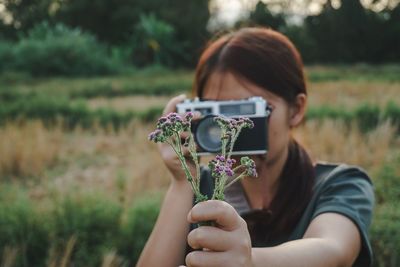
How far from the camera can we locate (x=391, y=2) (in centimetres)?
3394

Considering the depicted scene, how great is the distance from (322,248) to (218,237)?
55cm

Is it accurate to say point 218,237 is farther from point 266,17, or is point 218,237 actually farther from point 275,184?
point 266,17

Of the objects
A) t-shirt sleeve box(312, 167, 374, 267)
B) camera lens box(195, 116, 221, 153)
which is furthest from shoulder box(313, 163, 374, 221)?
camera lens box(195, 116, 221, 153)

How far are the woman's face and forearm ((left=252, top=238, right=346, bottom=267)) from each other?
462 millimetres

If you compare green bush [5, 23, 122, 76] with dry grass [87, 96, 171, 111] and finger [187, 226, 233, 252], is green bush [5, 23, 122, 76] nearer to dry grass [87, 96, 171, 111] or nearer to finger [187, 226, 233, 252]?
Result: dry grass [87, 96, 171, 111]

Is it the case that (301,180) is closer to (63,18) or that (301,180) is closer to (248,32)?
(248,32)

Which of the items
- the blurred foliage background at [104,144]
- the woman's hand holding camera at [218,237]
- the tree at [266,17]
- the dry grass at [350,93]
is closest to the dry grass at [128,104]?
the blurred foliage background at [104,144]

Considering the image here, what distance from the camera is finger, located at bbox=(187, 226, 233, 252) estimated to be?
642mm

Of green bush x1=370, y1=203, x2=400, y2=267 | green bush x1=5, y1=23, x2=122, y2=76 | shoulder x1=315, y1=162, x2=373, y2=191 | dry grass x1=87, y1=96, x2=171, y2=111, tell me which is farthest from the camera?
green bush x1=5, y1=23, x2=122, y2=76

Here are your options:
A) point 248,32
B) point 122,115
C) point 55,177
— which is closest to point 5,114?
point 122,115

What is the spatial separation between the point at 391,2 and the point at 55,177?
32317 millimetres

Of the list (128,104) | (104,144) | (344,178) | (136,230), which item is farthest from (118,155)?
(344,178)

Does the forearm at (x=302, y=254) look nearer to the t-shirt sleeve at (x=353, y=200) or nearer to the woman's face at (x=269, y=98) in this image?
the t-shirt sleeve at (x=353, y=200)

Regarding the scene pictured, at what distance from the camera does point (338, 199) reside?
4.64 ft
